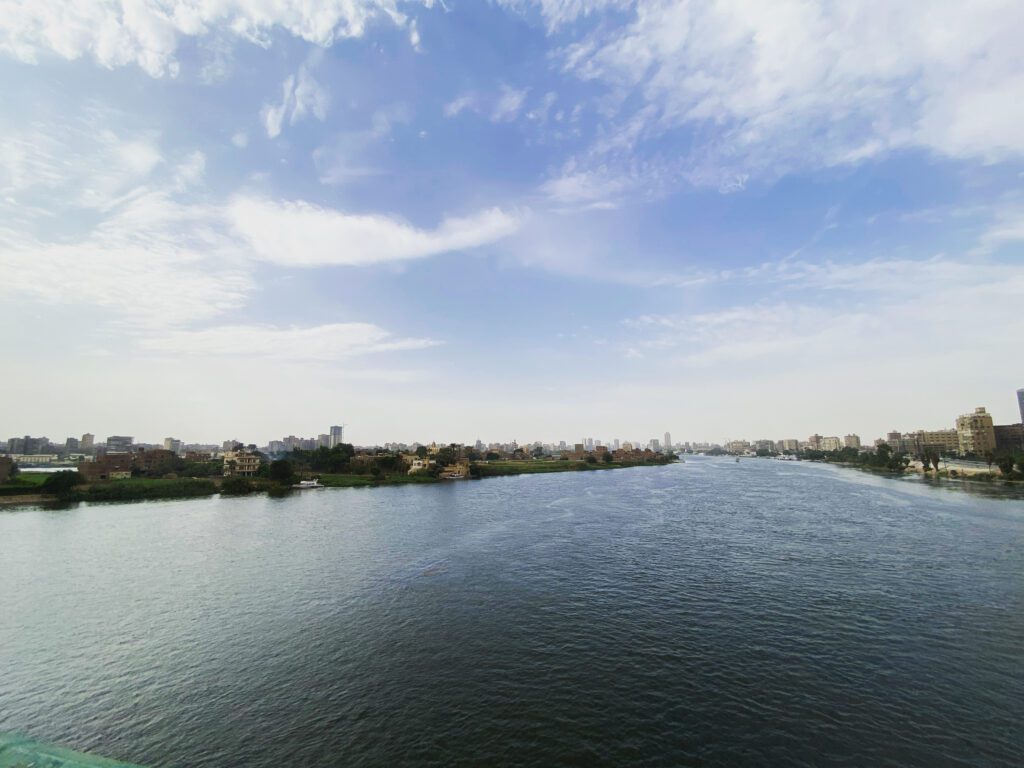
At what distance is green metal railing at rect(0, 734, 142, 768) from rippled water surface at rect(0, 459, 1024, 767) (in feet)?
10.0

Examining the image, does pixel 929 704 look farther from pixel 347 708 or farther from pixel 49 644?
pixel 49 644

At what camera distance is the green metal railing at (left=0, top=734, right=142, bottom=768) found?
15.1 meters

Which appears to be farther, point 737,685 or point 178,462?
point 178,462

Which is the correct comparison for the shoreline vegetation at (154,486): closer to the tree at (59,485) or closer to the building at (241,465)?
the tree at (59,485)

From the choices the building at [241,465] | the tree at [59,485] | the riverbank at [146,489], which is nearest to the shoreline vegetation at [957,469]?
the riverbank at [146,489]


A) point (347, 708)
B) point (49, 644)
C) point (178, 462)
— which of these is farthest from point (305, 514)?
point (178, 462)

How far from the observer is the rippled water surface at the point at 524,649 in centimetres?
1920

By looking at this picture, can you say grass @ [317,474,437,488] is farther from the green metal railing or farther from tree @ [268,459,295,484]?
the green metal railing

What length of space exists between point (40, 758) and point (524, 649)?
2162cm

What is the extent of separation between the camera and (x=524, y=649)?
27.6 m

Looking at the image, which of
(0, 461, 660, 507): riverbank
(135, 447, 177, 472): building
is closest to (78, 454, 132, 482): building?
(135, 447, 177, 472): building

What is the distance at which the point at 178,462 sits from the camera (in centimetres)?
16325

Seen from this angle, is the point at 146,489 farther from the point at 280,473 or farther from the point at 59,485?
the point at 280,473

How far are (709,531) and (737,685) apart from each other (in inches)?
1644
